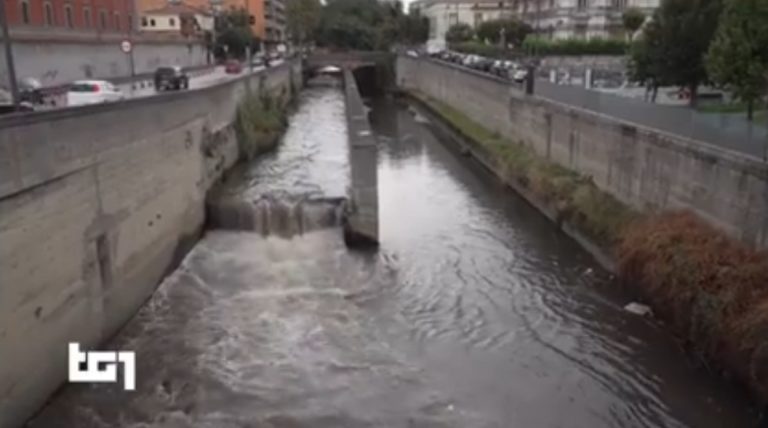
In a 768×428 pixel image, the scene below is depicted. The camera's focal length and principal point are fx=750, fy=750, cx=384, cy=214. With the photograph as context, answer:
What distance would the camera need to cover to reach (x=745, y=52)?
18406mm

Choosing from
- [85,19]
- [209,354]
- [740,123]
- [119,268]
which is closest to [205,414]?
[209,354]

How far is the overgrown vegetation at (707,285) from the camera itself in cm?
1346

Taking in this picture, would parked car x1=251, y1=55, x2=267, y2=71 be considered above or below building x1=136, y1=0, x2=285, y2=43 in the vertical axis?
below

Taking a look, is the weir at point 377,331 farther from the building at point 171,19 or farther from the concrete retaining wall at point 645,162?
the building at point 171,19

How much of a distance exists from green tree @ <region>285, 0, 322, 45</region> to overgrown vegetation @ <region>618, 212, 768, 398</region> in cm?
10936

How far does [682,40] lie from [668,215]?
15.4 meters

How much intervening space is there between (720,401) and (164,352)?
1097cm

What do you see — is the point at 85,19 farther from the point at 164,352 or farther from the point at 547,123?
the point at 164,352

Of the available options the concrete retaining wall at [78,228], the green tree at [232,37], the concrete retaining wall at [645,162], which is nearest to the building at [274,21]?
the green tree at [232,37]

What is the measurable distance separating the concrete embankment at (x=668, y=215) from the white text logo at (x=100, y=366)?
11.3 metres

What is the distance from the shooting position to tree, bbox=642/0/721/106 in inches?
1246

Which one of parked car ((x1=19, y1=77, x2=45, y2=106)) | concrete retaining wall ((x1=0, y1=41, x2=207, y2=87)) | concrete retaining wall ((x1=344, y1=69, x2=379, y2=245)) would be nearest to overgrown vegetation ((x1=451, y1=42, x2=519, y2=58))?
concrete retaining wall ((x1=0, y1=41, x2=207, y2=87))

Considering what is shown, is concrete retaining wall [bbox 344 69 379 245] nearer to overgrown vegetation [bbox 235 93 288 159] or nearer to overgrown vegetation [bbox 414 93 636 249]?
overgrown vegetation [bbox 414 93 636 249]

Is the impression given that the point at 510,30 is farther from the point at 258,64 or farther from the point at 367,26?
the point at 367,26
